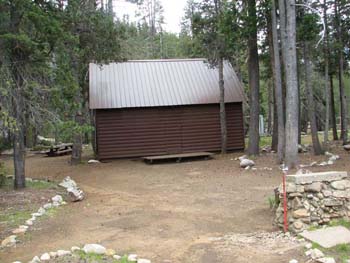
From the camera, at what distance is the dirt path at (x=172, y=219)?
5984 millimetres

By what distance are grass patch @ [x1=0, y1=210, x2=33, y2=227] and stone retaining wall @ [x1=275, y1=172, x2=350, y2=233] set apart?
4867 mm

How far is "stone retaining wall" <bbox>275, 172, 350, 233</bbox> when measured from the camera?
677 centimetres

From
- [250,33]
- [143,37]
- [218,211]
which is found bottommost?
[218,211]

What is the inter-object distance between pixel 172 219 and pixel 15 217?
10.5ft

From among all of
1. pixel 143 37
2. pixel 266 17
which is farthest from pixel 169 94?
pixel 143 37

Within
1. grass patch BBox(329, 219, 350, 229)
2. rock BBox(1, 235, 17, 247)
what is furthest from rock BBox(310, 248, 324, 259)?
rock BBox(1, 235, 17, 247)

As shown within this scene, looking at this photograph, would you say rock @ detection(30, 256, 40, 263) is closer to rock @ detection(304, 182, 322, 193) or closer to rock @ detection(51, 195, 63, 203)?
rock @ detection(304, 182, 322, 193)

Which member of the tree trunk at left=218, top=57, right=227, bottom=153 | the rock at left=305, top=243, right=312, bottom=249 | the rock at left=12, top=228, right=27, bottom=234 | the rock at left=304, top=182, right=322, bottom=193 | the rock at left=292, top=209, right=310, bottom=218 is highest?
the tree trunk at left=218, top=57, right=227, bottom=153

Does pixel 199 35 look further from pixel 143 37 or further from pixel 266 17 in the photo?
pixel 143 37

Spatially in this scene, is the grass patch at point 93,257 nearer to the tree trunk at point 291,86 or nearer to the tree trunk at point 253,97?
the tree trunk at point 291,86

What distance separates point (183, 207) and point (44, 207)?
10.1ft

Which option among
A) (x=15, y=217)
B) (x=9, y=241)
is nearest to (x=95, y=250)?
(x=9, y=241)

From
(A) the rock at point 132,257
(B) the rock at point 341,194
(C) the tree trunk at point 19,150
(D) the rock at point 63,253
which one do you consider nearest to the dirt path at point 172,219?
(A) the rock at point 132,257

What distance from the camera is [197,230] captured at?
23.5 feet
